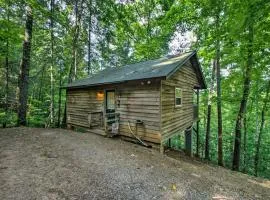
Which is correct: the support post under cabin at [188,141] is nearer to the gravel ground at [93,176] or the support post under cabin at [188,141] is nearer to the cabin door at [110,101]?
the cabin door at [110,101]

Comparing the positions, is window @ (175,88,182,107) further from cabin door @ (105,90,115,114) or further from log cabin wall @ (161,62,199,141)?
cabin door @ (105,90,115,114)

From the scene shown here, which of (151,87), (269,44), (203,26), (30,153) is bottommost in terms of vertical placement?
(30,153)

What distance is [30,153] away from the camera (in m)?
6.56

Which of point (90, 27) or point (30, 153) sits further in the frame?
point (90, 27)

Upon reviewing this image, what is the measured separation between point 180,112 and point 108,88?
4605mm

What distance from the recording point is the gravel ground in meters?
4.41

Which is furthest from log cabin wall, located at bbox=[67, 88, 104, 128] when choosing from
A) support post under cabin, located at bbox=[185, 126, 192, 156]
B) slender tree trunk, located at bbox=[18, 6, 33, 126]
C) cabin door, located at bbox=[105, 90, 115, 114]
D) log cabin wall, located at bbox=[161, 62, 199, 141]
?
support post under cabin, located at bbox=[185, 126, 192, 156]

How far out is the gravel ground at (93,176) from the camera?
14.5ft

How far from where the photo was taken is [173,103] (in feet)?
33.5

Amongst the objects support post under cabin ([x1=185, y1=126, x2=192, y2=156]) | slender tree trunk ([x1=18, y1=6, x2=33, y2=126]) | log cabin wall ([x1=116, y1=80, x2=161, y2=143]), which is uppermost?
slender tree trunk ([x1=18, y1=6, x2=33, y2=126])

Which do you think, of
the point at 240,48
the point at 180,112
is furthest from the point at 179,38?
the point at 180,112

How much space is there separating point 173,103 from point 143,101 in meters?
1.87

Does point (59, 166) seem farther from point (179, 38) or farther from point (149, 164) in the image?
point (179, 38)

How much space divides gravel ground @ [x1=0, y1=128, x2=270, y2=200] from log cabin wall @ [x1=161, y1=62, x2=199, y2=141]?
212cm
